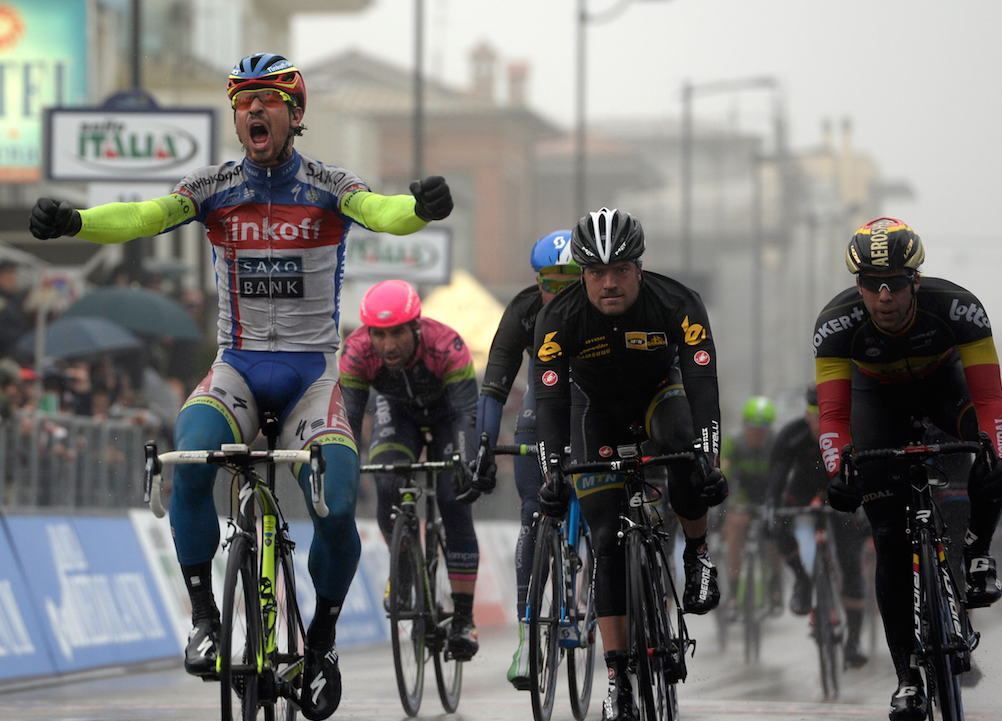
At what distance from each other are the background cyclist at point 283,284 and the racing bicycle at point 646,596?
104 centimetres

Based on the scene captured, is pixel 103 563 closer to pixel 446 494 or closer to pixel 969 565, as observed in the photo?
pixel 446 494

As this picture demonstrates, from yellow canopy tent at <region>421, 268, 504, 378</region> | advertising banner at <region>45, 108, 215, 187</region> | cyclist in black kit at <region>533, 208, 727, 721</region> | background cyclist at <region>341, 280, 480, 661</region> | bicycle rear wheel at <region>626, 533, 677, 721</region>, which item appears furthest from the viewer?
yellow canopy tent at <region>421, 268, 504, 378</region>

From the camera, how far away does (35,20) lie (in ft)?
116

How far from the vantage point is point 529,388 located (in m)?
9.38

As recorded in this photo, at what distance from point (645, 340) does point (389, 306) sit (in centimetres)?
250

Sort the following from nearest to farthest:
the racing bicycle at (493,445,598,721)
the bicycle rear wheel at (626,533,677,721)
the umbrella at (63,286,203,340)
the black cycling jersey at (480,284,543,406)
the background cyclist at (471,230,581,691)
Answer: the bicycle rear wheel at (626,533,677,721) → the racing bicycle at (493,445,598,721) → the background cyclist at (471,230,581,691) → the black cycling jersey at (480,284,543,406) → the umbrella at (63,286,203,340)

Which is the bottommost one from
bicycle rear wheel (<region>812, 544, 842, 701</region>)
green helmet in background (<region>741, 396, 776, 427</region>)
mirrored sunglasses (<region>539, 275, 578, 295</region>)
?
bicycle rear wheel (<region>812, 544, 842, 701</region>)

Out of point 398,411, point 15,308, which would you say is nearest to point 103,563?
point 398,411

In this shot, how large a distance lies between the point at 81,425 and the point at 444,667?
4324 mm

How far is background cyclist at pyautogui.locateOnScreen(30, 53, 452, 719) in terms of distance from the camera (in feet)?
Result: 22.4

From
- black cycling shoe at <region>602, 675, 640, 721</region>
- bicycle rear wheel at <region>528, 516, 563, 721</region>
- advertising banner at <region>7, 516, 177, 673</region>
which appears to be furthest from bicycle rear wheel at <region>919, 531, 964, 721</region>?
advertising banner at <region>7, 516, 177, 673</region>

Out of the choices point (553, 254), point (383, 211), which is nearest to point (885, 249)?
point (383, 211)

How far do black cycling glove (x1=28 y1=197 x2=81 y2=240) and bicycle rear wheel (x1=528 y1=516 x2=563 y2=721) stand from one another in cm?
291

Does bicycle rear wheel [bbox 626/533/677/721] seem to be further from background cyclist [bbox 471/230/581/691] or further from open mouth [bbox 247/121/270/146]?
open mouth [bbox 247/121/270/146]
